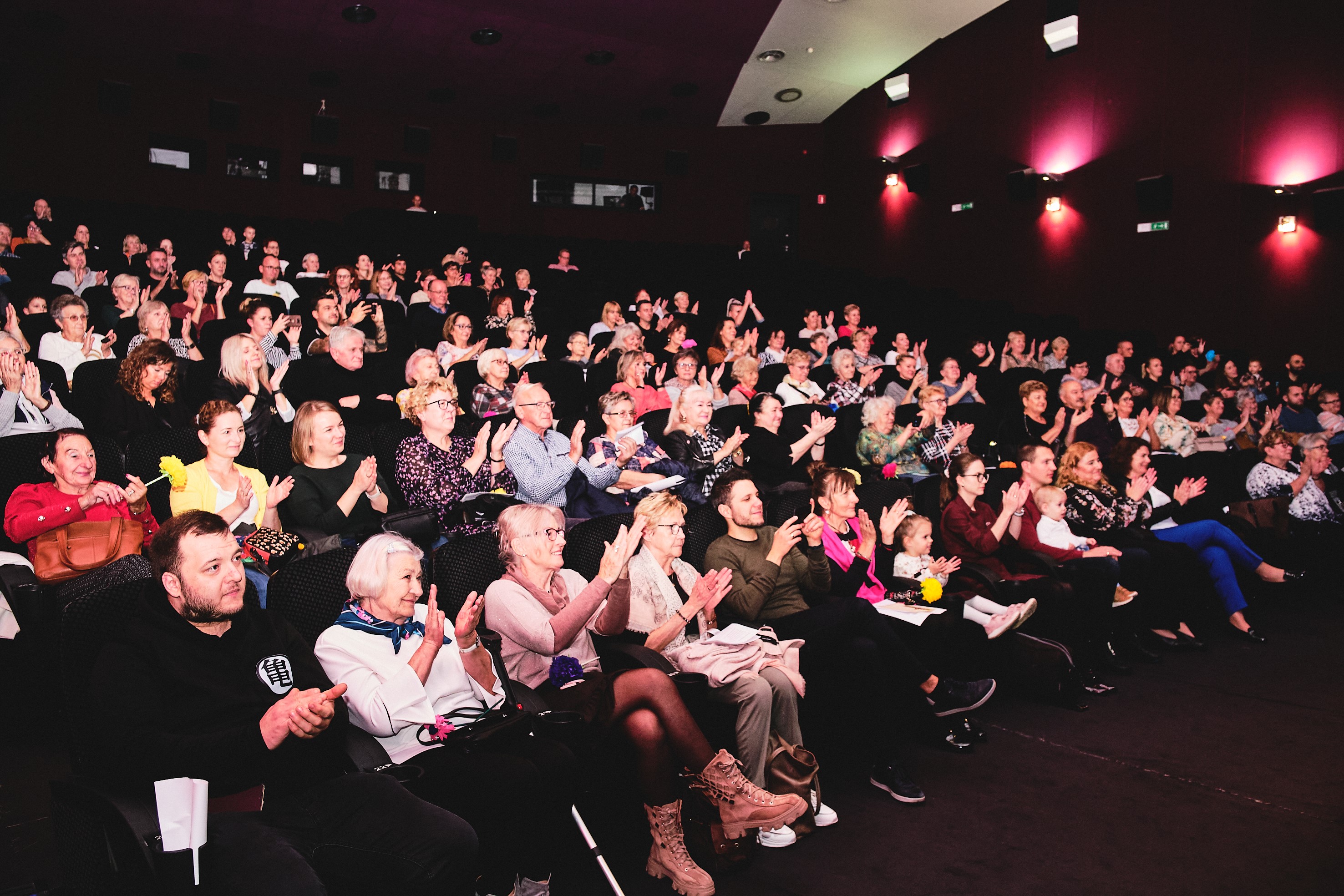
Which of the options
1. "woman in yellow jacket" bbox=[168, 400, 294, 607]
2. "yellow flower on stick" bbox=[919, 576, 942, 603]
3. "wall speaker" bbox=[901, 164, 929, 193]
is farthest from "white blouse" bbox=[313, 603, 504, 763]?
"wall speaker" bbox=[901, 164, 929, 193]

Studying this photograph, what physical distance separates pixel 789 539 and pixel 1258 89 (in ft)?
23.2

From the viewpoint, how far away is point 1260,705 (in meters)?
3.02

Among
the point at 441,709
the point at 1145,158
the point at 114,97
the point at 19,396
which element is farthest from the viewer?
the point at 114,97

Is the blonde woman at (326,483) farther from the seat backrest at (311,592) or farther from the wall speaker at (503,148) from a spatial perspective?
the wall speaker at (503,148)

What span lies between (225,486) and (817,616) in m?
1.81

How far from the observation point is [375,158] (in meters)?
10.6

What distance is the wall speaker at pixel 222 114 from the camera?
9.56m

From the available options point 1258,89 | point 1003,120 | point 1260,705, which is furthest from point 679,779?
point 1003,120

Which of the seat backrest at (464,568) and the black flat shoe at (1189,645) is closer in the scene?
the seat backrest at (464,568)

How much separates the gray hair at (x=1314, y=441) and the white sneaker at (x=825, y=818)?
3622mm

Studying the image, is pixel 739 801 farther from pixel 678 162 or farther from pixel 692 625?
pixel 678 162

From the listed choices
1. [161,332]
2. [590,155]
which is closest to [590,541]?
[161,332]

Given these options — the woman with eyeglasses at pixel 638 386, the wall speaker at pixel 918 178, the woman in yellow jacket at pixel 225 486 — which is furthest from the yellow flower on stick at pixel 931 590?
the wall speaker at pixel 918 178

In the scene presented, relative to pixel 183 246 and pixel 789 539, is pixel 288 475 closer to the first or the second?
pixel 789 539
